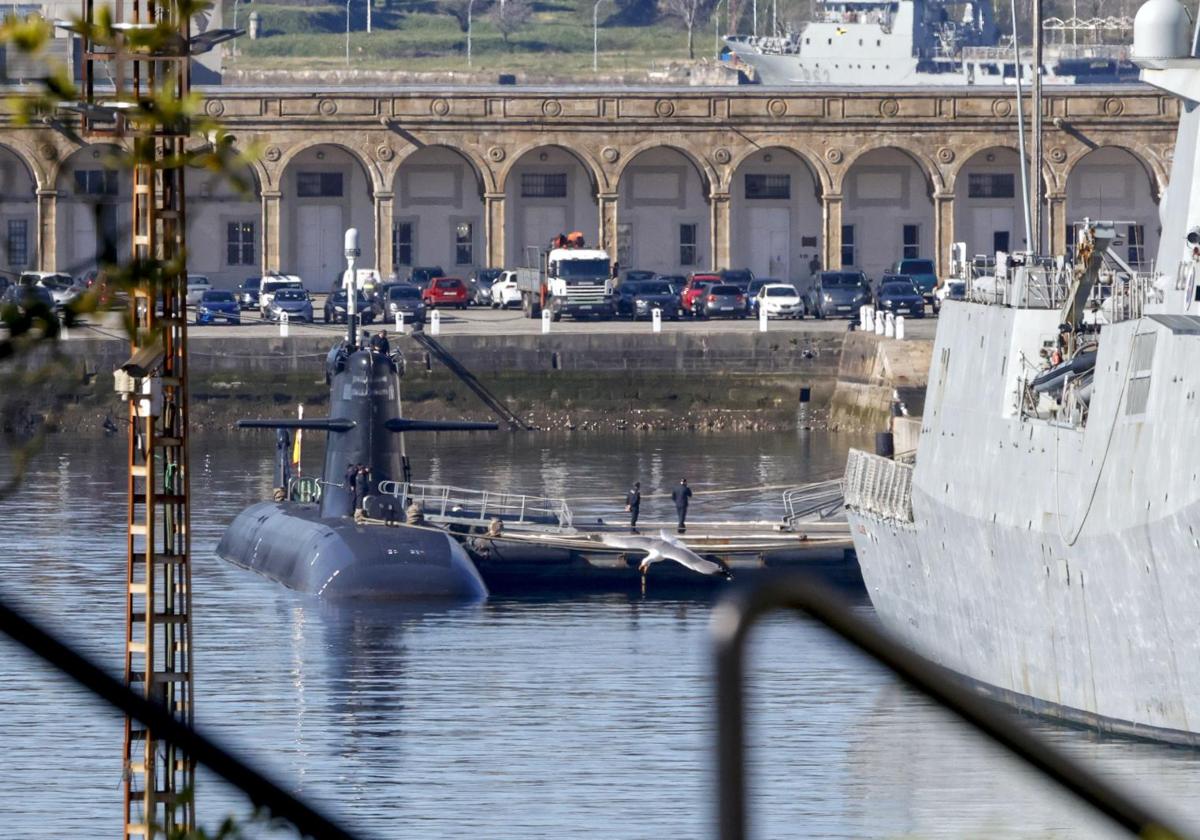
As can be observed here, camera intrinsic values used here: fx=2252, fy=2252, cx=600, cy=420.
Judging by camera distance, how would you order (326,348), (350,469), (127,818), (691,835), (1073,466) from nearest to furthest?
(127,818), (691,835), (1073,466), (350,469), (326,348)

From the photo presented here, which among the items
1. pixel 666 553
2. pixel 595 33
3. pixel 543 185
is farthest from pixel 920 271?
pixel 595 33

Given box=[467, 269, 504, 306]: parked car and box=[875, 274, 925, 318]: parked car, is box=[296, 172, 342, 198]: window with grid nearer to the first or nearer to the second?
box=[467, 269, 504, 306]: parked car

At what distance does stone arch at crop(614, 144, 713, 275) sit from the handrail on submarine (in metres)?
87.0

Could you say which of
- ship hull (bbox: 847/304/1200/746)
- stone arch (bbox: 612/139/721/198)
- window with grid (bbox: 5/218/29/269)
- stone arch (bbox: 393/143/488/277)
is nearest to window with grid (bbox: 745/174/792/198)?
stone arch (bbox: 612/139/721/198)

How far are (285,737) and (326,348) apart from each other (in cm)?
4120

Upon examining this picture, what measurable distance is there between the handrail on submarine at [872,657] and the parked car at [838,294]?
246 ft

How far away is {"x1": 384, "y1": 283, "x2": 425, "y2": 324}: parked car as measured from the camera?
76.8 meters

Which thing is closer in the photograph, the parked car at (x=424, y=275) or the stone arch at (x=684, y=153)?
the parked car at (x=424, y=275)

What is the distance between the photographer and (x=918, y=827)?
993 inches

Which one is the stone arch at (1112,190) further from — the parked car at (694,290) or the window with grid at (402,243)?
the window with grid at (402,243)

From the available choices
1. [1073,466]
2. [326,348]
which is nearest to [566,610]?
[1073,466]

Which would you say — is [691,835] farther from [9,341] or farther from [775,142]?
[775,142]

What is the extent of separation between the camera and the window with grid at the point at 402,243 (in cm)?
9025

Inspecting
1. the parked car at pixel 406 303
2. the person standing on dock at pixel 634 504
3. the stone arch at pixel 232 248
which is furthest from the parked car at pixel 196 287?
the person standing on dock at pixel 634 504
